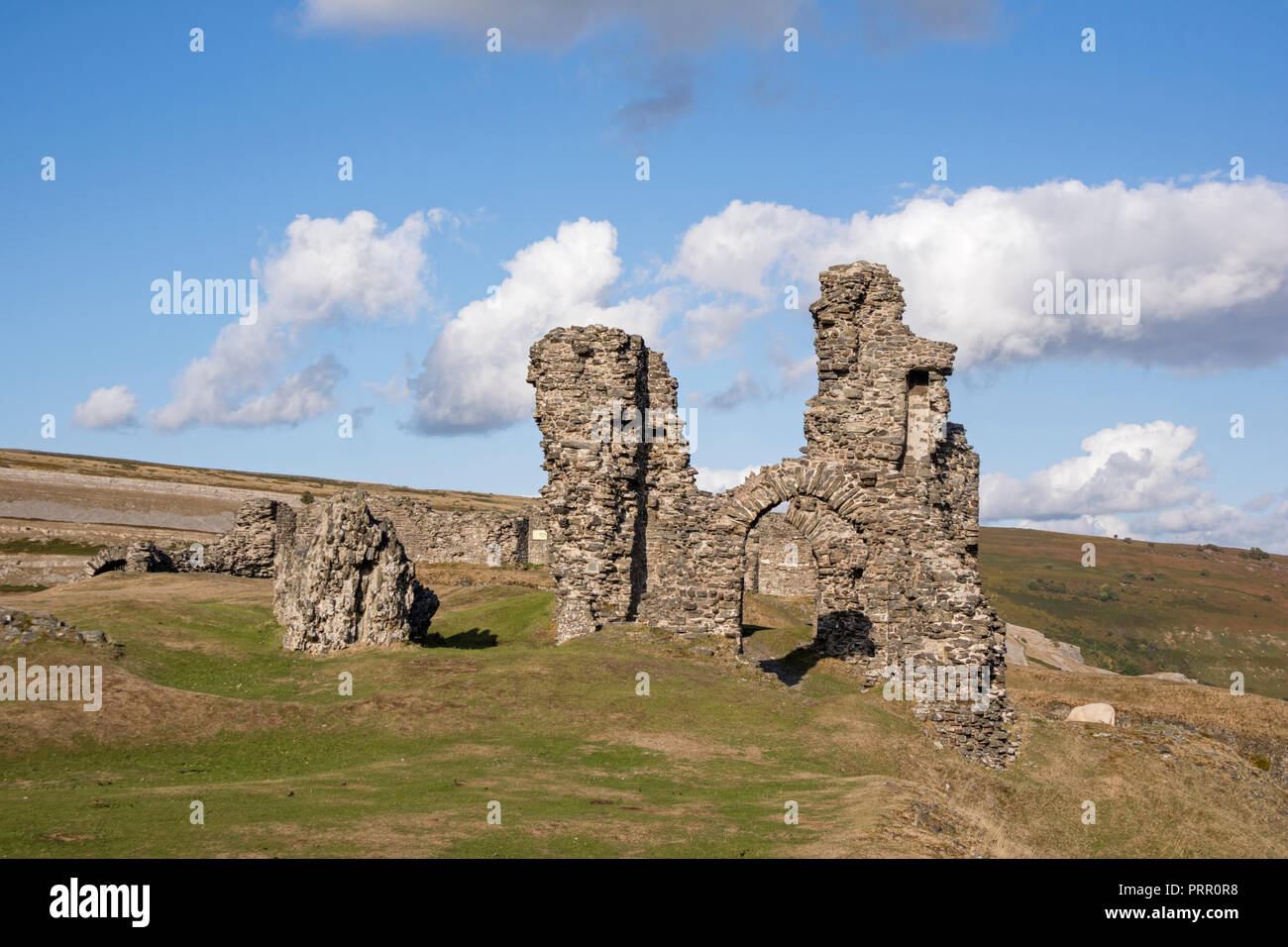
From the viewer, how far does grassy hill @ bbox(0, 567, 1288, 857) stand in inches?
503

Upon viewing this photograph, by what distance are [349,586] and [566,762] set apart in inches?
434

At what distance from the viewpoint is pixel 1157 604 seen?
8769 cm

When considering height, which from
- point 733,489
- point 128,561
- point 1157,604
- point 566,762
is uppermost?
point 733,489

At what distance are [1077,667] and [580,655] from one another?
92.5 feet

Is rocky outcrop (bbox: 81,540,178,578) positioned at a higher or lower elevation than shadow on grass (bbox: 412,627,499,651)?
higher

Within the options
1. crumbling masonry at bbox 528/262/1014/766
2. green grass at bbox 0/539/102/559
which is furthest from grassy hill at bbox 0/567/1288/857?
green grass at bbox 0/539/102/559

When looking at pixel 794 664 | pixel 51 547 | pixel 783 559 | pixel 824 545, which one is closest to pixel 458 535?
pixel 783 559

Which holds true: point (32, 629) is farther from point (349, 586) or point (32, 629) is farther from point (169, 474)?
point (169, 474)

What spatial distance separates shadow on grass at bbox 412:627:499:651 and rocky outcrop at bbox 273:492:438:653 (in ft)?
6.40

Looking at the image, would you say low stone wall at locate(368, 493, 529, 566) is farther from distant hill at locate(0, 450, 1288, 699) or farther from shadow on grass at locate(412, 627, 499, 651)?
distant hill at locate(0, 450, 1288, 699)

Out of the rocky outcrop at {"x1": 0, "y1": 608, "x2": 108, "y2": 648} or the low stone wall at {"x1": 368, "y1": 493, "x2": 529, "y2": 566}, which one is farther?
the low stone wall at {"x1": 368, "y1": 493, "x2": 529, "y2": 566}
